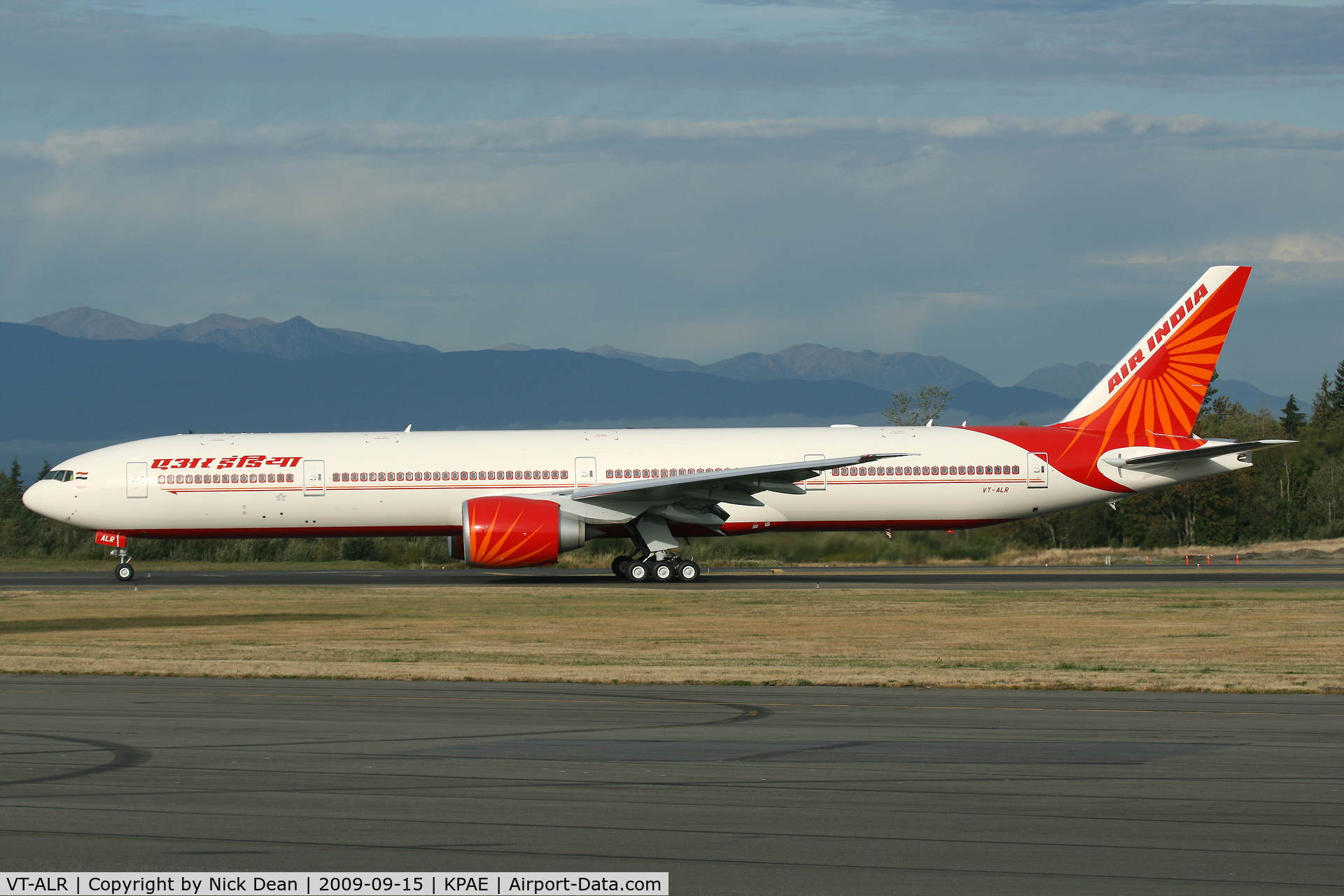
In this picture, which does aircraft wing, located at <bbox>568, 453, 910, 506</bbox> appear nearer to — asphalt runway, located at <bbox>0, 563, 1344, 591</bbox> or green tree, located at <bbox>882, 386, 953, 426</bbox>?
asphalt runway, located at <bbox>0, 563, 1344, 591</bbox>

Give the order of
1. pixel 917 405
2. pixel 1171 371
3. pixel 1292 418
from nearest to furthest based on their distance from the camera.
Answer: pixel 1171 371 < pixel 917 405 < pixel 1292 418

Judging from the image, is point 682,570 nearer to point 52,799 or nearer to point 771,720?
point 771,720

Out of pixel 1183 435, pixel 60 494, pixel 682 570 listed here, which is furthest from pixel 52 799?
pixel 1183 435

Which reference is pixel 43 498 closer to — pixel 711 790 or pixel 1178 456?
pixel 1178 456

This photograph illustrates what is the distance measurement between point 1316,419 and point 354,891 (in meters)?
101

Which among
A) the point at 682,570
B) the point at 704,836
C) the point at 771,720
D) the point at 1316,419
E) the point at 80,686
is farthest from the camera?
the point at 1316,419

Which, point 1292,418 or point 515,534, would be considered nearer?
point 515,534

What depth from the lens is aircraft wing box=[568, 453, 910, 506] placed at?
29.2m

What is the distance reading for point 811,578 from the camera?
31781 mm

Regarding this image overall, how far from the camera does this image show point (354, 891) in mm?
5832

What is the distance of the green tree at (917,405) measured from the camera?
7362 cm

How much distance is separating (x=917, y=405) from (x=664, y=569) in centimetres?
4689
